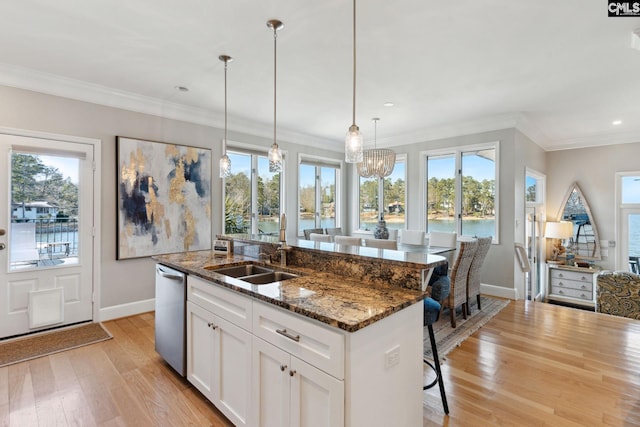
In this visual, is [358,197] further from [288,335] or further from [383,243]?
[288,335]

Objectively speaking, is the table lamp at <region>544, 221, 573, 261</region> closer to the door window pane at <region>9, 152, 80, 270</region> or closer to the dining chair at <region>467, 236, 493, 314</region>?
the dining chair at <region>467, 236, 493, 314</region>

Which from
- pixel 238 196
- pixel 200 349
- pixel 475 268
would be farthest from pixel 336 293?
pixel 238 196

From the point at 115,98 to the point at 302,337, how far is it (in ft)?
12.6

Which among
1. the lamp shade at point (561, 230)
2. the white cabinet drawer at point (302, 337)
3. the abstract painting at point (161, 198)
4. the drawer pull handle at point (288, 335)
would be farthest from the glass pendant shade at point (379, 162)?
the lamp shade at point (561, 230)

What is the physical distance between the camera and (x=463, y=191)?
5.27 meters

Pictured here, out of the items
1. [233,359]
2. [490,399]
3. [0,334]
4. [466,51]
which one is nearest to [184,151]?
[0,334]

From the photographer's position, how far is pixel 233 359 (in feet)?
6.08

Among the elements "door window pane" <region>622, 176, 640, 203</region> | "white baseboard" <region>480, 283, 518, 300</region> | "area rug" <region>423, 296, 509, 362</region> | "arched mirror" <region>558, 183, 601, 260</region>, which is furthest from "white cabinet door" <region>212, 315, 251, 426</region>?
"door window pane" <region>622, 176, 640, 203</region>

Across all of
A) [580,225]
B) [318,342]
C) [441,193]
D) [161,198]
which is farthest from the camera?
[580,225]

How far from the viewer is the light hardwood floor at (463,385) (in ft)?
6.61

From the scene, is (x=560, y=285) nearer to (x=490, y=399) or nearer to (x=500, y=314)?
(x=500, y=314)

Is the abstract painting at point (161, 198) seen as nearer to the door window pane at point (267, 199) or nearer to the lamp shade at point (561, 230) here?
the door window pane at point (267, 199)

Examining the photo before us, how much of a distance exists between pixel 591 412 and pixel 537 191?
509cm

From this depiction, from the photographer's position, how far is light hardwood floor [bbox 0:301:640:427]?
2.02 m
